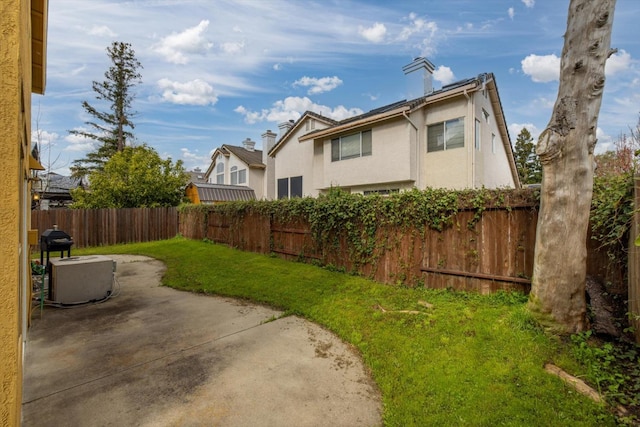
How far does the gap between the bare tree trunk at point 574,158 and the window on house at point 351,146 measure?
30.3 feet

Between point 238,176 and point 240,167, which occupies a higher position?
point 240,167

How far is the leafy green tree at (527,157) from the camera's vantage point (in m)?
29.1

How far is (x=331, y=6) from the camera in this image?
7719 mm

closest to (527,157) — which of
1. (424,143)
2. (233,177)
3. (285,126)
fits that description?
(424,143)

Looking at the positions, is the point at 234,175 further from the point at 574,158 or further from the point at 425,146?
the point at 574,158

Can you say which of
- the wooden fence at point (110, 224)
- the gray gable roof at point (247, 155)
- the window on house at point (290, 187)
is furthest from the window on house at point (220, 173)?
the wooden fence at point (110, 224)

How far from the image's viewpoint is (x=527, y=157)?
30547mm

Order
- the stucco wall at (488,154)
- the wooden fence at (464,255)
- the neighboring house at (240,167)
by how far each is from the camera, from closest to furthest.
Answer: the wooden fence at (464,255) → the stucco wall at (488,154) → the neighboring house at (240,167)

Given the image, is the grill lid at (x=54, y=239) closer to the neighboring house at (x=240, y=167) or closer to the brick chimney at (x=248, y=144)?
the neighboring house at (x=240, y=167)

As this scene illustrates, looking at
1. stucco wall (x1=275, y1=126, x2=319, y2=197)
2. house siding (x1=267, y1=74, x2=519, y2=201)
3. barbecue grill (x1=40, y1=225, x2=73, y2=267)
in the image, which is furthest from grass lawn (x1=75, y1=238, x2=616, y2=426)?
stucco wall (x1=275, y1=126, x2=319, y2=197)

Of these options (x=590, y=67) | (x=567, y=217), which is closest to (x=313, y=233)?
(x=567, y=217)

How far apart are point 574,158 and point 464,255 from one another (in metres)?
2.32

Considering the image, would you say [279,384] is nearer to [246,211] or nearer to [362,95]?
[246,211]

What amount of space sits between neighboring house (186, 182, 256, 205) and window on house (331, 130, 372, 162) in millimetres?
8140
